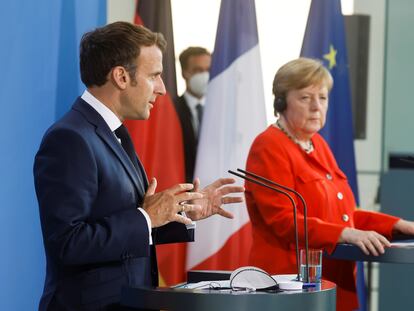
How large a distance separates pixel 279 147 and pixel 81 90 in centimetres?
89

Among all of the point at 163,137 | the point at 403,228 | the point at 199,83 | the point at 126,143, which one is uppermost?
the point at 199,83

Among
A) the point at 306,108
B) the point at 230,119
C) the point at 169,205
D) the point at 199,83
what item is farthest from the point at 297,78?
the point at 199,83

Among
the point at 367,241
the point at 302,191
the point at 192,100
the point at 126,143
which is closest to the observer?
the point at 126,143

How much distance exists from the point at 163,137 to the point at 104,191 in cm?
257

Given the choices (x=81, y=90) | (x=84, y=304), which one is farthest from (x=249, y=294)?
(x=81, y=90)

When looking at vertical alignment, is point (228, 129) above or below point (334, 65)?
below

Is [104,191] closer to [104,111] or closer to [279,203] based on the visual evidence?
[104,111]

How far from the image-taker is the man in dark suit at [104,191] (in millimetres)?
2273

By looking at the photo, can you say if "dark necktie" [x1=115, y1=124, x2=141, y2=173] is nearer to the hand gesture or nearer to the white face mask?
the hand gesture

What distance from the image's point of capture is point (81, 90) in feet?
11.9

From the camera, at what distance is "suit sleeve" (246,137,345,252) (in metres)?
3.19

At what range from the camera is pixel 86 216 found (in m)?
2.30

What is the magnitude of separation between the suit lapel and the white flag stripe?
7.89ft

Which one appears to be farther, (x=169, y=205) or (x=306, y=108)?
(x=306, y=108)
